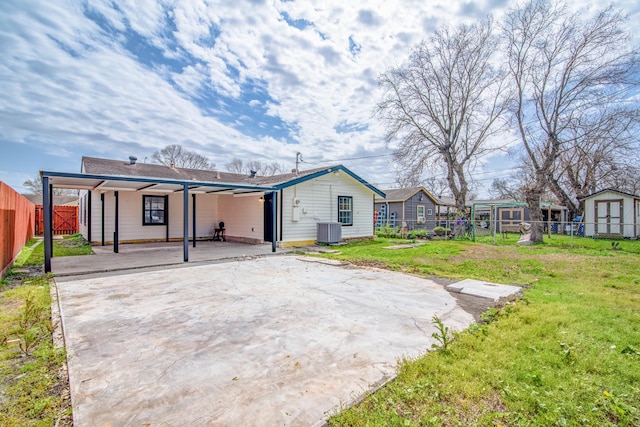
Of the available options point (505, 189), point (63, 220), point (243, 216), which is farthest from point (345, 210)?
point (505, 189)

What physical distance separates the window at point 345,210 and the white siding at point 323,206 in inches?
7.3

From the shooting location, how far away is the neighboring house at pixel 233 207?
1157cm

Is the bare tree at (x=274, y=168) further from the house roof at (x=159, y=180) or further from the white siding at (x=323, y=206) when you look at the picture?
the white siding at (x=323, y=206)

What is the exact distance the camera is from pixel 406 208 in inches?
971

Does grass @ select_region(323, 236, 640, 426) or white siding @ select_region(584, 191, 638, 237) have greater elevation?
white siding @ select_region(584, 191, 638, 237)

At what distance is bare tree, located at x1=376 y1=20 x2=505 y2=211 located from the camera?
1634 cm

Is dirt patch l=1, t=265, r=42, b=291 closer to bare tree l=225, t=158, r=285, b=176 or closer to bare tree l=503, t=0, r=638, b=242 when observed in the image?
bare tree l=503, t=0, r=638, b=242

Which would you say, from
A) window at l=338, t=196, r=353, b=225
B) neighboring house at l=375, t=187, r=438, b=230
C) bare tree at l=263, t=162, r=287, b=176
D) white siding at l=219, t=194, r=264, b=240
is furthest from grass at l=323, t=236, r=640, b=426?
bare tree at l=263, t=162, r=287, b=176

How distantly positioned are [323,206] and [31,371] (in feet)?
35.3

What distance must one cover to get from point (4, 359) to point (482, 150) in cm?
1972

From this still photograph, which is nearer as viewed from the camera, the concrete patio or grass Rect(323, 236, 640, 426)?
grass Rect(323, 236, 640, 426)

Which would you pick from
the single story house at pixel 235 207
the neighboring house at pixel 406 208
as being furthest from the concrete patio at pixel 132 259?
the neighboring house at pixel 406 208

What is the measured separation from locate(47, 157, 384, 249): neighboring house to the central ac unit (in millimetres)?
425

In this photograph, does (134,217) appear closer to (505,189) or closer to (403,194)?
(403,194)
